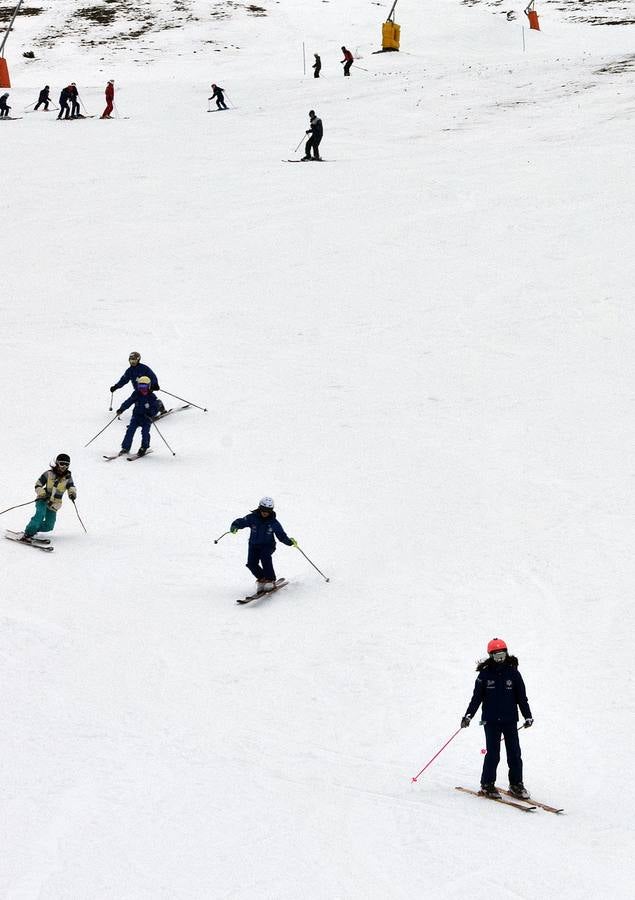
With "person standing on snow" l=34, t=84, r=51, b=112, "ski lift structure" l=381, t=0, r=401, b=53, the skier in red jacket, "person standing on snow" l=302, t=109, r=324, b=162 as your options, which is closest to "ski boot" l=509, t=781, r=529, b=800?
"person standing on snow" l=302, t=109, r=324, b=162

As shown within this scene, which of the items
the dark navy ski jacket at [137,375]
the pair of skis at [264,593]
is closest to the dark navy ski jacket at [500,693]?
the pair of skis at [264,593]

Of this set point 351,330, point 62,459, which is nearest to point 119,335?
point 351,330

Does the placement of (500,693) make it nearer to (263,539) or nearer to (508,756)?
(508,756)

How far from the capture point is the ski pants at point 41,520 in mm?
13266

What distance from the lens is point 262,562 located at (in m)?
12.1

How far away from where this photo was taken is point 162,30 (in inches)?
1897

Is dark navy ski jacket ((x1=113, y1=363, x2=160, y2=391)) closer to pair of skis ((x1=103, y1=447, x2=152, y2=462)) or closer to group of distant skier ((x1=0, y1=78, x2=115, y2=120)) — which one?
pair of skis ((x1=103, y1=447, x2=152, y2=462))

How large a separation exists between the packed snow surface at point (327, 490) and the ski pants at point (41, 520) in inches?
14.4

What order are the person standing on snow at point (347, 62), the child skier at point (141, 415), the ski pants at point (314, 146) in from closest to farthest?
1. the child skier at point (141, 415)
2. the ski pants at point (314, 146)
3. the person standing on snow at point (347, 62)

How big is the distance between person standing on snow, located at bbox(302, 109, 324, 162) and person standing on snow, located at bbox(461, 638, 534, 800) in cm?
2338

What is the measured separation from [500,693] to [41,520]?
703 cm

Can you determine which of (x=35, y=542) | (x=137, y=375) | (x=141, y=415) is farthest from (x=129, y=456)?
(x=35, y=542)

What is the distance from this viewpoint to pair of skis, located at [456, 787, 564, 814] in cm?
791

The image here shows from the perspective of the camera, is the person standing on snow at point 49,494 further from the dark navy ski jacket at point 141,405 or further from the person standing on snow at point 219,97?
the person standing on snow at point 219,97
